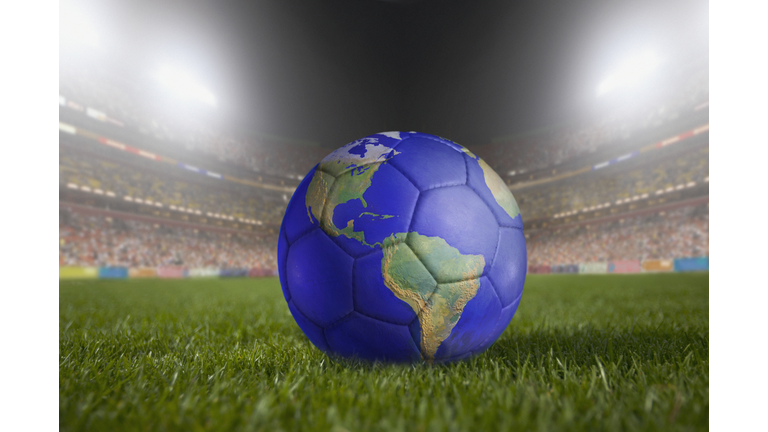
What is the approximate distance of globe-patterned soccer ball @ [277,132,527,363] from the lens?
125 centimetres

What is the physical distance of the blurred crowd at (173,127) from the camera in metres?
18.7

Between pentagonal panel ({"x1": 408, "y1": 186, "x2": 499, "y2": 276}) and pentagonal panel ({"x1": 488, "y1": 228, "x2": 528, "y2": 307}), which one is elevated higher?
pentagonal panel ({"x1": 408, "y1": 186, "x2": 499, "y2": 276})

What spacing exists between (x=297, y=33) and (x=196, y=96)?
21.3 metres

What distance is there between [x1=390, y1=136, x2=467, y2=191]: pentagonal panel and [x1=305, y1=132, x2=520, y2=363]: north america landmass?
0.06 metres

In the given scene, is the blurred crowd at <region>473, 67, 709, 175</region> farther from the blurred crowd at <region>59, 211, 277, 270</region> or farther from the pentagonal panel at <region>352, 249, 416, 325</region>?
the pentagonal panel at <region>352, 249, 416, 325</region>

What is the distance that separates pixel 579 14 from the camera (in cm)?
677

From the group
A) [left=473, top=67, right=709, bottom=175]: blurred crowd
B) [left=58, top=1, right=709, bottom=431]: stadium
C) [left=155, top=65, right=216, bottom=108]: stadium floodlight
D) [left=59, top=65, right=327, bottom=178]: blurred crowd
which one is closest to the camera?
[left=58, top=1, right=709, bottom=431]: stadium

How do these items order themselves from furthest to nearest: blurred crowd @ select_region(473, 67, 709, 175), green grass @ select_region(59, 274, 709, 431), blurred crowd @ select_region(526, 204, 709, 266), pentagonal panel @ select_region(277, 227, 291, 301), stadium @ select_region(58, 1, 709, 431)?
blurred crowd @ select_region(473, 67, 709, 175), blurred crowd @ select_region(526, 204, 709, 266), pentagonal panel @ select_region(277, 227, 291, 301), stadium @ select_region(58, 1, 709, 431), green grass @ select_region(59, 274, 709, 431)

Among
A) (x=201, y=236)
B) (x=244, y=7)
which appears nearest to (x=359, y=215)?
(x=244, y=7)

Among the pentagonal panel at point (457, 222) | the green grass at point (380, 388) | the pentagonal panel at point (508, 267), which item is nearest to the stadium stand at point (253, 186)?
the green grass at point (380, 388)

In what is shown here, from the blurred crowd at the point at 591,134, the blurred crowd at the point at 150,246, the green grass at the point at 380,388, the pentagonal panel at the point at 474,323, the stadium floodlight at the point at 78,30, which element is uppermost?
the stadium floodlight at the point at 78,30

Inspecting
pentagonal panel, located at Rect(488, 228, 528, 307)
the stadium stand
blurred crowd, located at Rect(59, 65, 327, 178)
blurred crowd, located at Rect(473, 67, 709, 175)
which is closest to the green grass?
pentagonal panel, located at Rect(488, 228, 528, 307)

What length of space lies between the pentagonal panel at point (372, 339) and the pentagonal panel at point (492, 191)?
62cm

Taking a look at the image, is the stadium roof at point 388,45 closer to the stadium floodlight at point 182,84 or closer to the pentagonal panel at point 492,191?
the pentagonal panel at point 492,191
